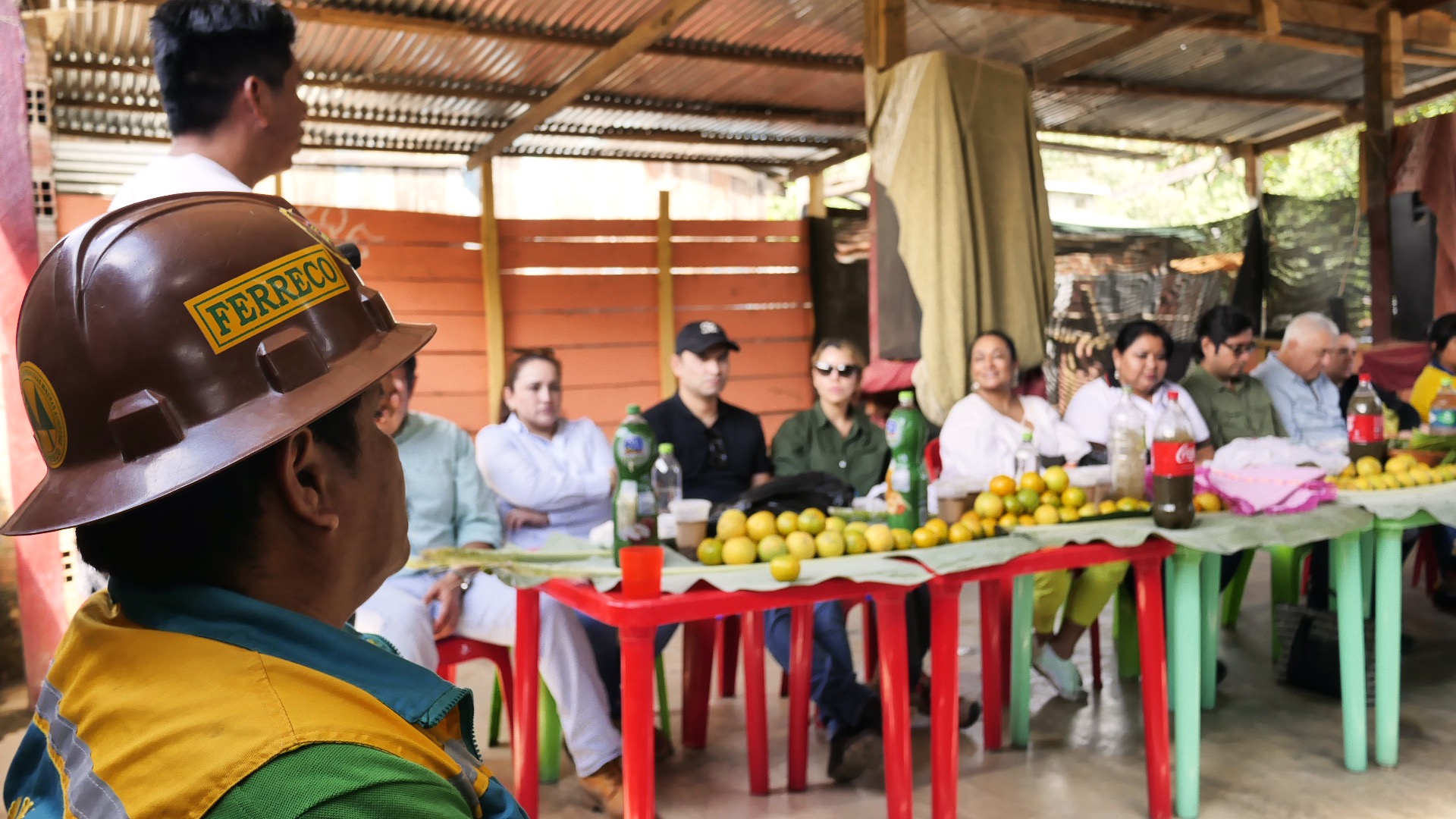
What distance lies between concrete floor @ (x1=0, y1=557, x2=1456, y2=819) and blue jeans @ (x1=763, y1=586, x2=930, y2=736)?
0.21 m

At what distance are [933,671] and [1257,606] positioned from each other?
11.3 feet

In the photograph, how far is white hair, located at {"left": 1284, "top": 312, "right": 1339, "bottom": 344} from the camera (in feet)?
16.5

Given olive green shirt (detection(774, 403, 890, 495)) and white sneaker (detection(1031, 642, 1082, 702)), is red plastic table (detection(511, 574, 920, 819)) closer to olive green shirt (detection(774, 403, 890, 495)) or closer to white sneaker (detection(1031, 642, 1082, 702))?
olive green shirt (detection(774, 403, 890, 495))

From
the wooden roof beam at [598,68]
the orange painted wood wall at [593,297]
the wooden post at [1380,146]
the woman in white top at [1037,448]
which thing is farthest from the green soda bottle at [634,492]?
the wooden post at [1380,146]

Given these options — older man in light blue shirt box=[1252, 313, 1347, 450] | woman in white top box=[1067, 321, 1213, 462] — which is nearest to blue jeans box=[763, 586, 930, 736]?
woman in white top box=[1067, 321, 1213, 462]

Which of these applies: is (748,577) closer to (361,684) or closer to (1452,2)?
(361,684)

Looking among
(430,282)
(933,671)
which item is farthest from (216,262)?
(430,282)

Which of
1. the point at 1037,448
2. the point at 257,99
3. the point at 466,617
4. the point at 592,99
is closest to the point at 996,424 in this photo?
the point at 1037,448

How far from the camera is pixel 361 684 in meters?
0.72

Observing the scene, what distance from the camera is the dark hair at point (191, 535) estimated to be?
713 millimetres

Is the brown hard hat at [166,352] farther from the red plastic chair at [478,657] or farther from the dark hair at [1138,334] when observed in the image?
the dark hair at [1138,334]

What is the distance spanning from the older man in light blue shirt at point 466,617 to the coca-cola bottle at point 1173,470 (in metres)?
1.66

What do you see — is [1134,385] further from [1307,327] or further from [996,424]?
[1307,327]

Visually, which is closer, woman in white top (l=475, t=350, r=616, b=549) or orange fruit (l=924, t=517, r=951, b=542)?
orange fruit (l=924, t=517, r=951, b=542)
